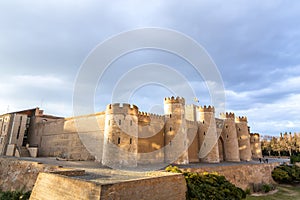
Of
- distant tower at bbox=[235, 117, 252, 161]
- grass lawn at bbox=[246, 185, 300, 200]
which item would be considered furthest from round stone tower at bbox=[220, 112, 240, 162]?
grass lawn at bbox=[246, 185, 300, 200]

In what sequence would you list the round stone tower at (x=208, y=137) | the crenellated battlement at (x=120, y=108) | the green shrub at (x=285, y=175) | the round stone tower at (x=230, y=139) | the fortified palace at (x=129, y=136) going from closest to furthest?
the fortified palace at (x=129, y=136) → the crenellated battlement at (x=120, y=108) → the green shrub at (x=285, y=175) → the round stone tower at (x=208, y=137) → the round stone tower at (x=230, y=139)

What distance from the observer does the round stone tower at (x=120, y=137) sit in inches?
635

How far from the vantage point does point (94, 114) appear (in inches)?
858

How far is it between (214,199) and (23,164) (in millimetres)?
15077

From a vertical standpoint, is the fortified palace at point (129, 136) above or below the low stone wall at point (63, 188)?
above

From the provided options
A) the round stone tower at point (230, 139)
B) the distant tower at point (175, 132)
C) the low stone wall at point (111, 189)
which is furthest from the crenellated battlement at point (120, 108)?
the round stone tower at point (230, 139)

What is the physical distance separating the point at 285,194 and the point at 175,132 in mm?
14014

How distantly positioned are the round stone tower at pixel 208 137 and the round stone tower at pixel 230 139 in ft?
15.0

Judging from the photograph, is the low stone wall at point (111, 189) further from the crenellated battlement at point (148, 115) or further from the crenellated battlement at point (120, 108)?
the crenellated battlement at point (148, 115)

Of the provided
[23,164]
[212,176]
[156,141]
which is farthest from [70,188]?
[156,141]

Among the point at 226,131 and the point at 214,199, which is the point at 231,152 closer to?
the point at 226,131

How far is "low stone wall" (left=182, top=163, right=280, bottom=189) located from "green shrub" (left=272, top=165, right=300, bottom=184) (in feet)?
1.94

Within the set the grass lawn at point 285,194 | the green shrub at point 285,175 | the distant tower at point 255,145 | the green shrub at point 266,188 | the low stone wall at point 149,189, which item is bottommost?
the grass lawn at point 285,194

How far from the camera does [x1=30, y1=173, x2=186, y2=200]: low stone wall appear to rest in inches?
267
